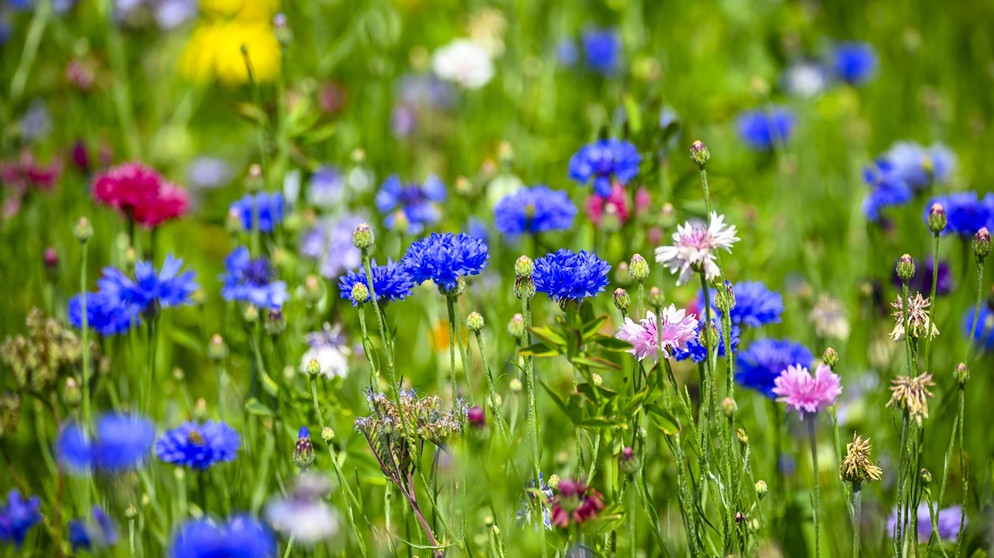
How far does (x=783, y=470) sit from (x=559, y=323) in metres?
0.64

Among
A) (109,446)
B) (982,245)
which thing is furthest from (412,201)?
(982,245)

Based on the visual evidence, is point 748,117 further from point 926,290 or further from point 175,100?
point 175,100

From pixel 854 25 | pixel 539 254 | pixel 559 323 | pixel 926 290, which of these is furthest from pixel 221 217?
pixel 854 25

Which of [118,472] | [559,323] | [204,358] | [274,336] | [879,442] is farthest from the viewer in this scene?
[204,358]

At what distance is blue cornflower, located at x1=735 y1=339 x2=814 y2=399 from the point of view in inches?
56.3

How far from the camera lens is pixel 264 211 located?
1828 mm

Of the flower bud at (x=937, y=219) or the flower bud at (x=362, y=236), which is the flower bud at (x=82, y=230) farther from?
the flower bud at (x=937, y=219)

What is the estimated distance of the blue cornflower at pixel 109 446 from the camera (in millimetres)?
1258

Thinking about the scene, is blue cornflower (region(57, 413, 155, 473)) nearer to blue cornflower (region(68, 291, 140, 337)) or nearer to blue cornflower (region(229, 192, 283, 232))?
blue cornflower (region(68, 291, 140, 337))

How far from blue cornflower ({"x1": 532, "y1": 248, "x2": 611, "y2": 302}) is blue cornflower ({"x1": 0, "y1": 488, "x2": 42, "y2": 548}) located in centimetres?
81

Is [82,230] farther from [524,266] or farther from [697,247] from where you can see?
[697,247]

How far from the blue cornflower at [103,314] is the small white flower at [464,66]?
4.12 feet

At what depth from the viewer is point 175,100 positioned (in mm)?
3078

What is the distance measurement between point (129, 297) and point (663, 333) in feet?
2.77
